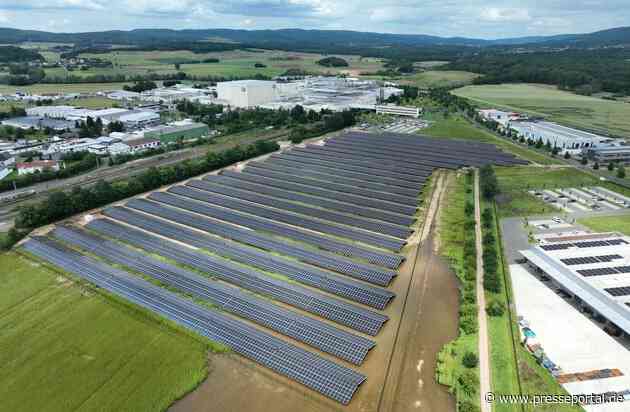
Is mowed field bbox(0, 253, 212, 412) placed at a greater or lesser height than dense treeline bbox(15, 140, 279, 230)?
lesser

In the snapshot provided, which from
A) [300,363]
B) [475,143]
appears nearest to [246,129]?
[475,143]

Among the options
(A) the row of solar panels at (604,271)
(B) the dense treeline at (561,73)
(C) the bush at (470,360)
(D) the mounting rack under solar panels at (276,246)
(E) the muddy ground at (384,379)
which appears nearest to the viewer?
(E) the muddy ground at (384,379)

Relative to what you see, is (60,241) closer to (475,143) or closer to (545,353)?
(545,353)

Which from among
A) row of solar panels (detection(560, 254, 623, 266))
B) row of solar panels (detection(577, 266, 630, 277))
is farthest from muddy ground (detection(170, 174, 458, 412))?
row of solar panels (detection(560, 254, 623, 266))

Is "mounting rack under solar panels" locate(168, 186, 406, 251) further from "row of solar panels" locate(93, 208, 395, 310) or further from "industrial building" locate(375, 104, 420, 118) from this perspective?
"industrial building" locate(375, 104, 420, 118)

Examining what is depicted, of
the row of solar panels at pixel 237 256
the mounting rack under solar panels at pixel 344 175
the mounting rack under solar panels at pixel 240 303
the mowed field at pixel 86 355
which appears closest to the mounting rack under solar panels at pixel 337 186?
the mounting rack under solar panels at pixel 344 175
